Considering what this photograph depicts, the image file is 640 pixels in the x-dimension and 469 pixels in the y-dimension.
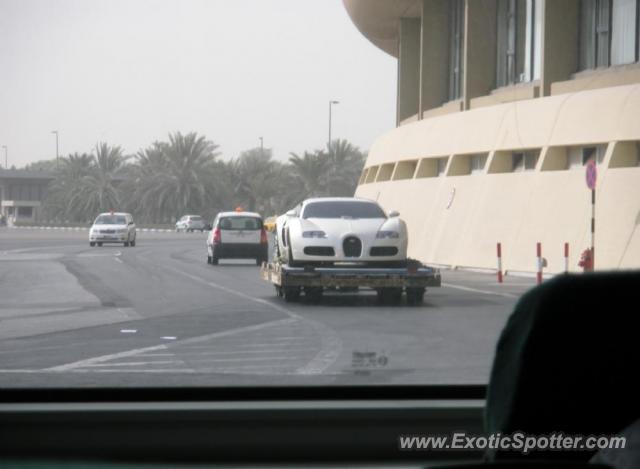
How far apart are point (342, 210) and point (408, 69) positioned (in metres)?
25.1

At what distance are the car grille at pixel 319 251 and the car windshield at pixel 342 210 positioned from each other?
48cm

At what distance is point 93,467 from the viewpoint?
21.0 feet

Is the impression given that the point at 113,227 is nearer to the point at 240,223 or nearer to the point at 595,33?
the point at 240,223

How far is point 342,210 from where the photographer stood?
1562 centimetres

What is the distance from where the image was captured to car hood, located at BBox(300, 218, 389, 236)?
1538cm

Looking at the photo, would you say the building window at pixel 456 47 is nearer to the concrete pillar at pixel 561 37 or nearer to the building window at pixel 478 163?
the building window at pixel 478 163

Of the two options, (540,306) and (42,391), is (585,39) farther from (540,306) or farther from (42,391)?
(540,306)

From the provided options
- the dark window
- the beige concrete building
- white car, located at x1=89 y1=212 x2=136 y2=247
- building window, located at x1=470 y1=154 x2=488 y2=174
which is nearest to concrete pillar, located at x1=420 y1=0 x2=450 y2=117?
the beige concrete building

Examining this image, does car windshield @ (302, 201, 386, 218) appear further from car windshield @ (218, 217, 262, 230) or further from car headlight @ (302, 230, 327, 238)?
car windshield @ (218, 217, 262, 230)

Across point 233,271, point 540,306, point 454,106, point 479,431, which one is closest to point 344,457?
point 479,431

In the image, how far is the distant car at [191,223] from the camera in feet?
27.2

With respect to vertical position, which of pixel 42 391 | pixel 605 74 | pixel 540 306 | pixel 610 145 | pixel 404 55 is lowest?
pixel 42 391

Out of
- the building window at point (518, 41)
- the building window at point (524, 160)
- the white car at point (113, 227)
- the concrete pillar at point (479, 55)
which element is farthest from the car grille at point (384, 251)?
the concrete pillar at point (479, 55)

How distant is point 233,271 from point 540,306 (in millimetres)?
15548
